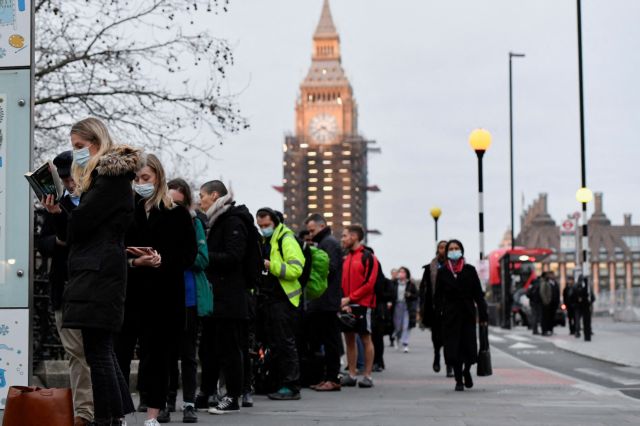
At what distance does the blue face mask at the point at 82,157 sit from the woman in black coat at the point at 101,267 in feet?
0.64

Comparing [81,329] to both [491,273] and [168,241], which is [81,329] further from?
[491,273]

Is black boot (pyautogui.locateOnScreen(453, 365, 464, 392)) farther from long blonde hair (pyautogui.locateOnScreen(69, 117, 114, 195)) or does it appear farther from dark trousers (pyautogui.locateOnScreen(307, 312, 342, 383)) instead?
long blonde hair (pyautogui.locateOnScreen(69, 117, 114, 195))

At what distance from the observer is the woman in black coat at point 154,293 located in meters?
8.55

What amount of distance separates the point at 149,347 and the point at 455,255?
6347 millimetres

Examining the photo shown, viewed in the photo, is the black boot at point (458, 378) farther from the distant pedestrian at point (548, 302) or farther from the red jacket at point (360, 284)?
the distant pedestrian at point (548, 302)

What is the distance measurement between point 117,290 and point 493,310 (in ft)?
144

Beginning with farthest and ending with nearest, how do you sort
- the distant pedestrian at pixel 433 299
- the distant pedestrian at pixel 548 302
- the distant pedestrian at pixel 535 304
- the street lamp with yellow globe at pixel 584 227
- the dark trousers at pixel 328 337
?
the distant pedestrian at pixel 535 304 < the distant pedestrian at pixel 548 302 < the street lamp with yellow globe at pixel 584 227 < the distant pedestrian at pixel 433 299 < the dark trousers at pixel 328 337

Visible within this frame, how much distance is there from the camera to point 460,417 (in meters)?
10.1

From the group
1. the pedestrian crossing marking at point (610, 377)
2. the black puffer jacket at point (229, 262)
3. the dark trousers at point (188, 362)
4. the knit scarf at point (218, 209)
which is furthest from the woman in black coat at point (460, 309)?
the dark trousers at point (188, 362)

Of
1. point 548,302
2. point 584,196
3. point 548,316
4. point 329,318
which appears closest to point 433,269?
point 329,318

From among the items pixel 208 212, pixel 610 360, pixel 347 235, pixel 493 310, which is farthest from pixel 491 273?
pixel 208 212

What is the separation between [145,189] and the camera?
8641 millimetres

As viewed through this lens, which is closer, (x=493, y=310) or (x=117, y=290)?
(x=117, y=290)

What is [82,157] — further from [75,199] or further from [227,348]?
[227,348]
